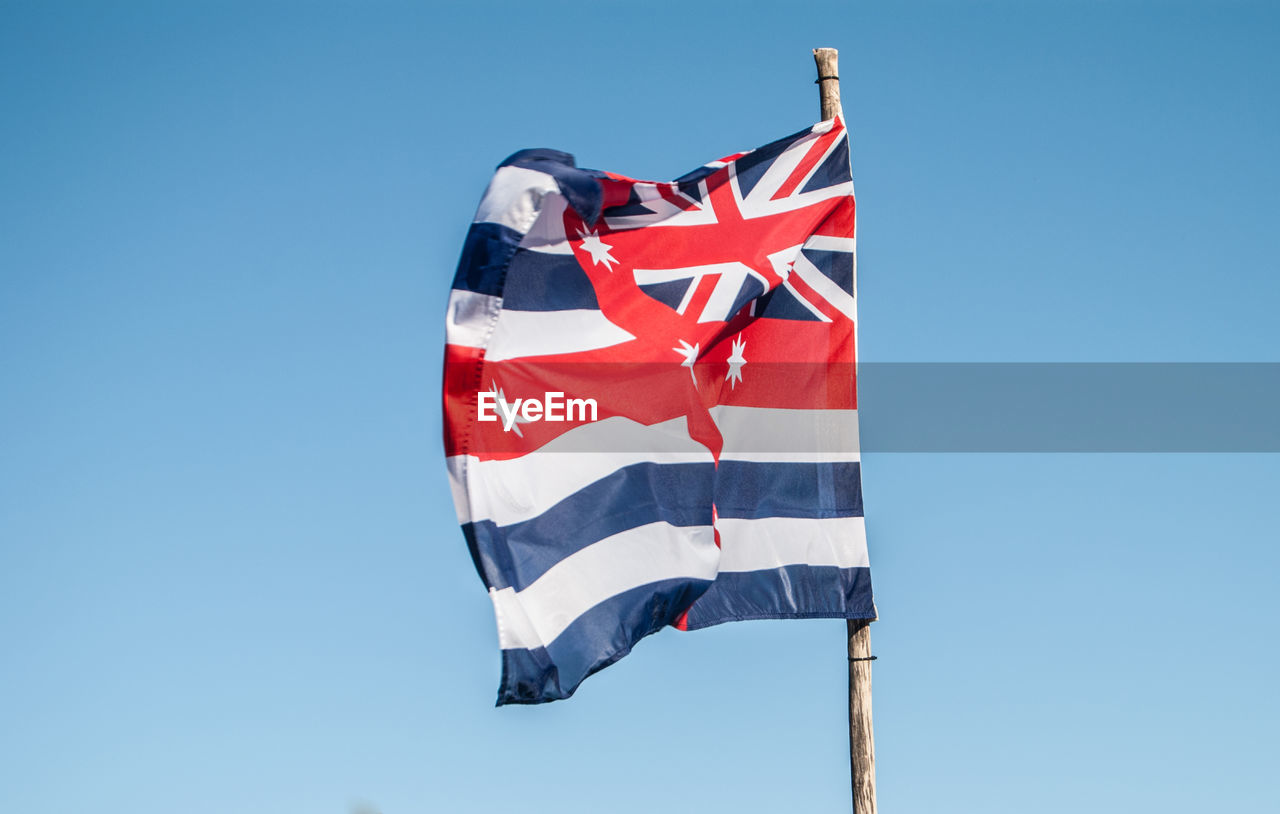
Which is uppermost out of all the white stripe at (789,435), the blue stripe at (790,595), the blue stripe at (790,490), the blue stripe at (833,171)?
the blue stripe at (833,171)

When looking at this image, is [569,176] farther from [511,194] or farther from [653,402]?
[653,402]

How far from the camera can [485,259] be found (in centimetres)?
1180

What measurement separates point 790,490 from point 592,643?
224cm

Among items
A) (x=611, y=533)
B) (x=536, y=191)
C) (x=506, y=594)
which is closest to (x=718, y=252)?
(x=536, y=191)

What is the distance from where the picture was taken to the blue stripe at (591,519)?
11.3 metres

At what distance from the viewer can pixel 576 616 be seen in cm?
1137

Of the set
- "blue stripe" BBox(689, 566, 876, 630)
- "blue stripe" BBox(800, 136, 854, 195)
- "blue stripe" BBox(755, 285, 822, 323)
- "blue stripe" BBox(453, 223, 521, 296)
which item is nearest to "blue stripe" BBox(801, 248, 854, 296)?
"blue stripe" BBox(755, 285, 822, 323)

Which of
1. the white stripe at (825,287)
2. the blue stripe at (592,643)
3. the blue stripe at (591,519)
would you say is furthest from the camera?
the white stripe at (825,287)

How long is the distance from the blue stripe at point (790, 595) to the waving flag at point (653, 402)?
2cm

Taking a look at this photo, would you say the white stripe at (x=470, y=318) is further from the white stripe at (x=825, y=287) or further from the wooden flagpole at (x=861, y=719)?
the wooden flagpole at (x=861, y=719)

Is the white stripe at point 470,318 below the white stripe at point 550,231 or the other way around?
below

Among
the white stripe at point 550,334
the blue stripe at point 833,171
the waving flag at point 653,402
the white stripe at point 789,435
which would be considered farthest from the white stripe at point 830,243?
the white stripe at point 550,334

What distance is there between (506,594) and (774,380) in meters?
3.03

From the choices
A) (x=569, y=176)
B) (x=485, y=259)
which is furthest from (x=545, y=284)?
(x=569, y=176)
